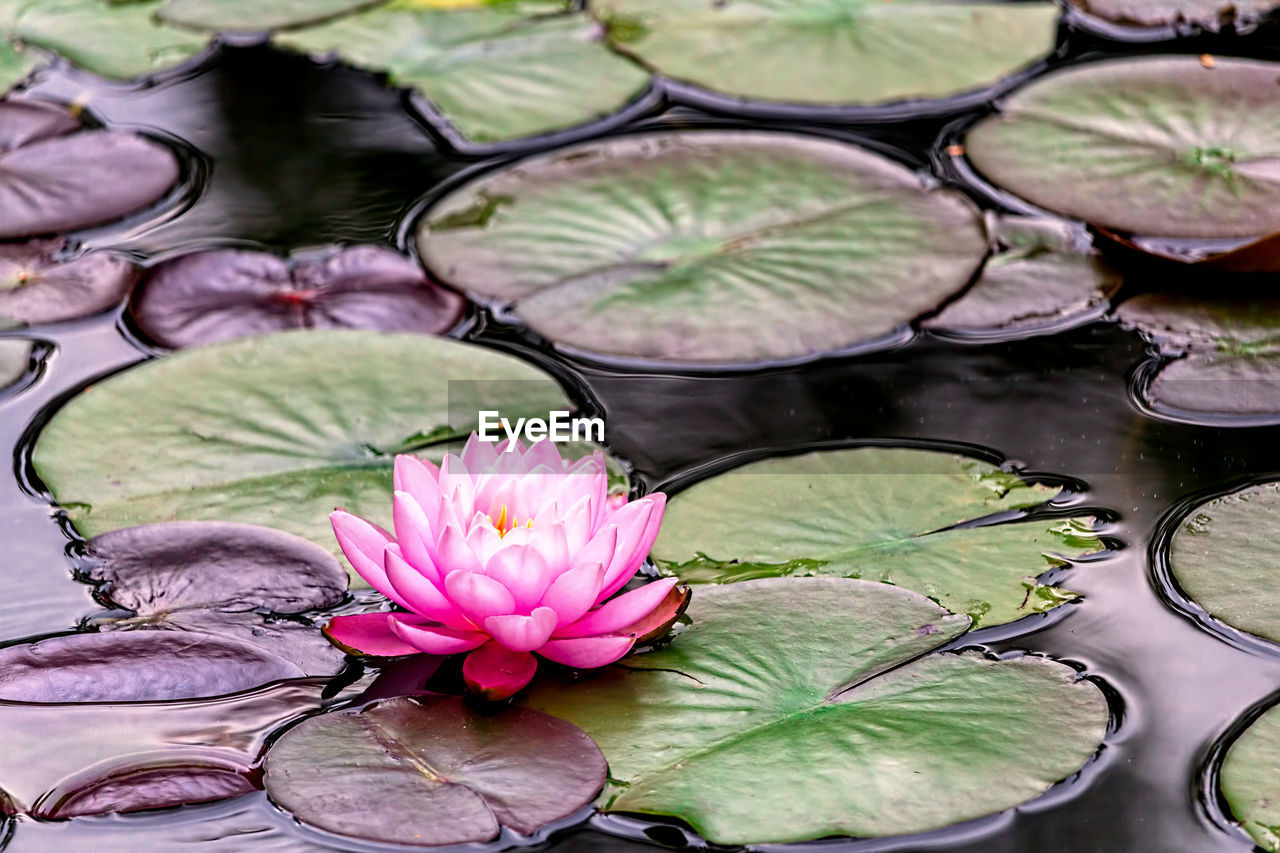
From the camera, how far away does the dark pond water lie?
1571mm

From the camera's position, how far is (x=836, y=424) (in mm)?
2266

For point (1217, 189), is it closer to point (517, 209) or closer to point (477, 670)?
point (517, 209)

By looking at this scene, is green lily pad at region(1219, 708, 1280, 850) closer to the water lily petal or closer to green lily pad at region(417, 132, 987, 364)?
the water lily petal

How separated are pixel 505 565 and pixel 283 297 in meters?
1.14

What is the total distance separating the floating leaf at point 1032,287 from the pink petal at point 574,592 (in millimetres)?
1072

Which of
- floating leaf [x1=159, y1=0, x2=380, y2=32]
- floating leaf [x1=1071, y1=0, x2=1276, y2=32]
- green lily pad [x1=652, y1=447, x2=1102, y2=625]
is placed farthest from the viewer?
floating leaf [x1=159, y1=0, x2=380, y2=32]

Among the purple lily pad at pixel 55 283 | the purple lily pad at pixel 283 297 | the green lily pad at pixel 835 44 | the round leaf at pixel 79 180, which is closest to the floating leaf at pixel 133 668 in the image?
the purple lily pad at pixel 283 297

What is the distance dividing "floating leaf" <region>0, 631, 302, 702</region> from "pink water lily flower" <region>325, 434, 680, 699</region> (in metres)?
0.12

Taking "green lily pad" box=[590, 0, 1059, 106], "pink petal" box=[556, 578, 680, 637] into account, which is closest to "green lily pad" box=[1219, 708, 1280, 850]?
"pink petal" box=[556, 578, 680, 637]

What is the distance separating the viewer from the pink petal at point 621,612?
1.71m

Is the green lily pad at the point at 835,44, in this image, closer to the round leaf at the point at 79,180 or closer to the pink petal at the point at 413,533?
the round leaf at the point at 79,180

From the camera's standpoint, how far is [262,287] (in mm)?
2590

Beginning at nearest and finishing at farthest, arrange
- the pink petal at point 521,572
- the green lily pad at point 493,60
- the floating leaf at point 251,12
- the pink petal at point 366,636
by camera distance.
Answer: the pink petal at point 521,572 → the pink petal at point 366,636 → the green lily pad at point 493,60 → the floating leaf at point 251,12

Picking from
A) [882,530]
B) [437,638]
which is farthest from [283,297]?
[882,530]
